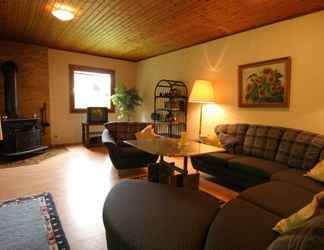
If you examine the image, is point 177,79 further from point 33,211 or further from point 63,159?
point 33,211

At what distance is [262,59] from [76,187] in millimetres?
3486

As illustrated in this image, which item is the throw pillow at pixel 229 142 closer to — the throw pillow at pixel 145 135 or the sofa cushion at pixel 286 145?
the sofa cushion at pixel 286 145

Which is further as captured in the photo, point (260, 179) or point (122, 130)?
point (122, 130)

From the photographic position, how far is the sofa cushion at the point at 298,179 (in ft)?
6.47

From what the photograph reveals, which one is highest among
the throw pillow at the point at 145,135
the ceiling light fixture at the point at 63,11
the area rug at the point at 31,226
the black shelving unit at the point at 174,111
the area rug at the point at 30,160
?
the ceiling light fixture at the point at 63,11

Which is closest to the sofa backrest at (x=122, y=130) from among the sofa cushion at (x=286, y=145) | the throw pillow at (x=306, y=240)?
the sofa cushion at (x=286, y=145)

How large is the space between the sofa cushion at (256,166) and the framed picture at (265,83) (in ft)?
3.42

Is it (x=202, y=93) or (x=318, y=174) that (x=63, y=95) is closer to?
(x=202, y=93)

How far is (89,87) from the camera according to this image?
6.21m

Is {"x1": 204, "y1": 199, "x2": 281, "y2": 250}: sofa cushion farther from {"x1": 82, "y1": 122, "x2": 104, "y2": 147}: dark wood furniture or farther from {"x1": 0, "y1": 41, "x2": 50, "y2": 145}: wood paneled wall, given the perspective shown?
{"x1": 0, "y1": 41, "x2": 50, "y2": 145}: wood paneled wall

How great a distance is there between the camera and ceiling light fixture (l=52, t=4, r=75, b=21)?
3000mm

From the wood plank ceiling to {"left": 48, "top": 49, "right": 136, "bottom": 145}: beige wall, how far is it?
65 centimetres

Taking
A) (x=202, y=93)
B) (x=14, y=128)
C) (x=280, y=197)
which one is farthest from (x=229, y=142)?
(x=14, y=128)

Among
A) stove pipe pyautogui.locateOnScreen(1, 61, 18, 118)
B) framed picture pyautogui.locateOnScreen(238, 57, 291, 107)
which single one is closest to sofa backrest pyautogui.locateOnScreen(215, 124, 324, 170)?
framed picture pyautogui.locateOnScreen(238, 57, 291, 107)
